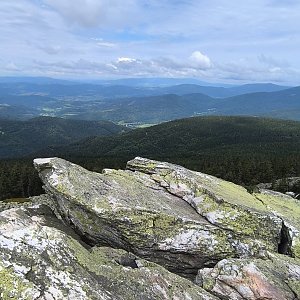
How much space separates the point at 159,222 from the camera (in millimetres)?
21797

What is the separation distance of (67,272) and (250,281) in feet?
30.5

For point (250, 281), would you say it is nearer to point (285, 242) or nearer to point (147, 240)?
point (147, 240)

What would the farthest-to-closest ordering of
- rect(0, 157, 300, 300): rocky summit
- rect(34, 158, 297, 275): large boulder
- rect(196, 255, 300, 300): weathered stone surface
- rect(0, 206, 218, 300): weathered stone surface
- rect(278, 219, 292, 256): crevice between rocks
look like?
rect(278, 219, 292, 256): crevice between rocks, rect(34, 158, 297, 275): large boulder, rect(196, 255, 300, 300): weathered stone surface, rect(0, 157, 300, 300): rocky summit, rect(0, 206, 218, 300): weathered stone surface

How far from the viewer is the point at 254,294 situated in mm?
17219

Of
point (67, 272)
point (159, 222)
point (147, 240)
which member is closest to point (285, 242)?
point (159, 222)

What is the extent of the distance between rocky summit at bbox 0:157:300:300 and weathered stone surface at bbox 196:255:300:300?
50 millimetres

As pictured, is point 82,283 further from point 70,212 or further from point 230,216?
point 230,216

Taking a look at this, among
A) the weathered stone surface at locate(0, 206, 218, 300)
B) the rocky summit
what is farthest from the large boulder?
the weathered stone surface at locate(0, 206, 218, 300)

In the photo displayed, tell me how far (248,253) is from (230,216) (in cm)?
283

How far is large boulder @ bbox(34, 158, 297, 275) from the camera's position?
21344 mm

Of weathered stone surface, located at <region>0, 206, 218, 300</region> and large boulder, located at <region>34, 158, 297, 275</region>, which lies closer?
weathered stone surface, located at <region>0, 206, 218, 300</region>

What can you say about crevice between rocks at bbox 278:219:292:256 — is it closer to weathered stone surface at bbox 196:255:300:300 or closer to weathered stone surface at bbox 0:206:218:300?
weathered stone surface at bbox 196:255:300:300

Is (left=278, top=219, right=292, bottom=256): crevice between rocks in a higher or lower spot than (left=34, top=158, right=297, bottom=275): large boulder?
lower

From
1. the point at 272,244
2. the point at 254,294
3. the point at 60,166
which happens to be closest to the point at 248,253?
the point at 272,244
